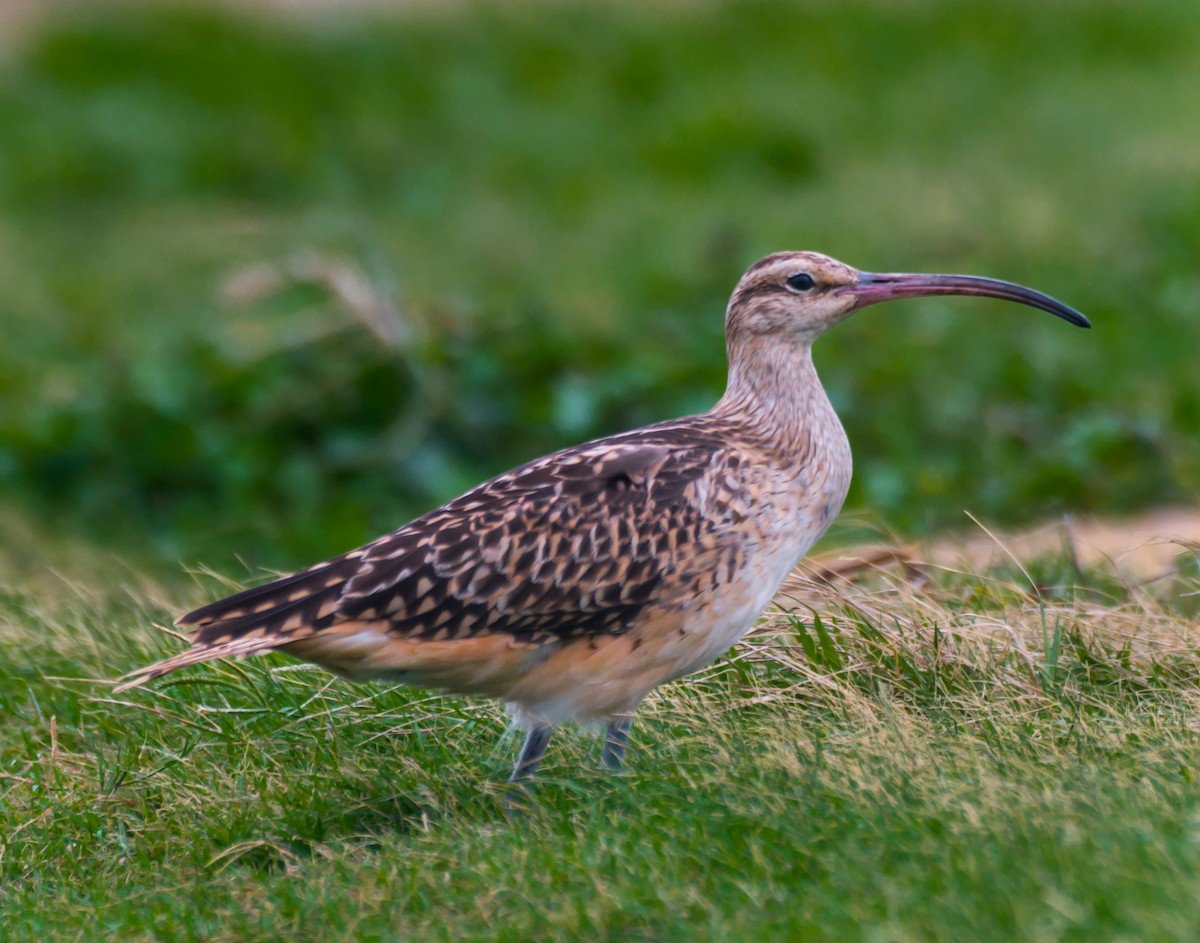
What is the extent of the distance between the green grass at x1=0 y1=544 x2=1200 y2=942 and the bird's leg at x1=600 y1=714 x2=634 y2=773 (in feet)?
0.19

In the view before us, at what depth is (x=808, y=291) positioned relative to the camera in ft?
18.3

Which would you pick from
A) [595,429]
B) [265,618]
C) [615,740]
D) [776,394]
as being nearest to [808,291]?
[776,394]

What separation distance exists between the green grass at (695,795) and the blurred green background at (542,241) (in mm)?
2240

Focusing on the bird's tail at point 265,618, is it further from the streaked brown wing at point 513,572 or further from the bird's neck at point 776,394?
A: the bird's neck at point 776,394

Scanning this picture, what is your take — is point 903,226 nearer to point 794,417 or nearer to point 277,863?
point 794,417

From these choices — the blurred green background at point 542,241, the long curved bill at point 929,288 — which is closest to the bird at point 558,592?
the long curved bill at point 929,288

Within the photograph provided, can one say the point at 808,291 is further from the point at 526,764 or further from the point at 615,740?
the point at 526,764

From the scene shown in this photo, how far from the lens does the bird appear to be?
4945 millimetres

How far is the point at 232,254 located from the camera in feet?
48.8

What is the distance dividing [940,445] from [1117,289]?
281 cm

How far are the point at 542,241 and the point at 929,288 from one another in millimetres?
9199

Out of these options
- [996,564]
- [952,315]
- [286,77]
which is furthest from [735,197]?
[996,564]

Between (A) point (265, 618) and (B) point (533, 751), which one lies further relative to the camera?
(B) point (533, 751)

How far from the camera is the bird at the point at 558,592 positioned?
4945 millimetres
